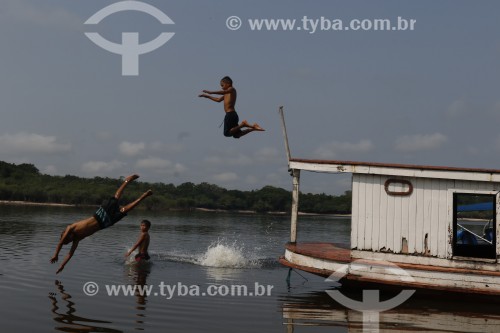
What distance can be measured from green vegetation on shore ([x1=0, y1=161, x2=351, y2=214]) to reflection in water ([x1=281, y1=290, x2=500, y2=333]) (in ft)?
228

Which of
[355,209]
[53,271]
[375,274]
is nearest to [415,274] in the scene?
[375,274]

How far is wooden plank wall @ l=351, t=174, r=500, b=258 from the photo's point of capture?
13.0 meters

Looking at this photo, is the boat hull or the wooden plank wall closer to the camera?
the boat hull

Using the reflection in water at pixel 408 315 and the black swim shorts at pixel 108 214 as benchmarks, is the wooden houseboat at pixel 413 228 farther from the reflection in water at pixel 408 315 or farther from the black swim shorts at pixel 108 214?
the black swim shorts at pixel 108 214

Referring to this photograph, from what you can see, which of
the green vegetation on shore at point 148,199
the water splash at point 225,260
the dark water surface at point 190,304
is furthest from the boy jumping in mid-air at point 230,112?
the green vegetation on shore at point 148,199

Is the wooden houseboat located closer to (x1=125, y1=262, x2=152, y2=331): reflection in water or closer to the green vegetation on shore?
(x1=125, y1=262, x2=152, y2=331): reflection in water

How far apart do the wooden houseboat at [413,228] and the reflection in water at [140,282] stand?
4.21 meters

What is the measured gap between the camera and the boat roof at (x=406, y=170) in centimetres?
1270

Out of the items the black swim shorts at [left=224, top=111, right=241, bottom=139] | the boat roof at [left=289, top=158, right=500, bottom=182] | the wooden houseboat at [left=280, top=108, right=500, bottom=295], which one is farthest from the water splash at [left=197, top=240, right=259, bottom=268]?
the black swim shorts at [left=224, top=111, right=241, bottom=139]

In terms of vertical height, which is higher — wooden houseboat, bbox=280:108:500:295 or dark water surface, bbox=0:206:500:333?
wooden houseboat, bbox=280:108:500:295

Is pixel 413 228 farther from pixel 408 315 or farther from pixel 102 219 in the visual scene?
pixel 102 219

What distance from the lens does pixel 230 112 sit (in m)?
12.8

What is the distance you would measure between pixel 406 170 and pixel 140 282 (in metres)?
7.49

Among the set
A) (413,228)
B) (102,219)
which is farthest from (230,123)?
(413,228)
